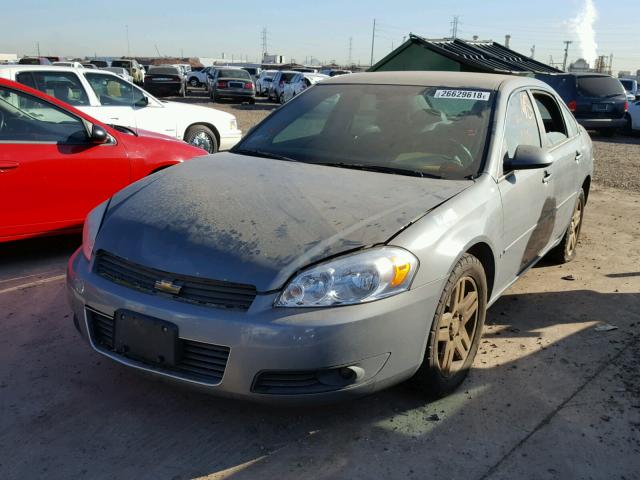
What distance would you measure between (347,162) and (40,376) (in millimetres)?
2043

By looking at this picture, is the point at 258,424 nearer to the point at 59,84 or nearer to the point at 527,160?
the point at 527,160

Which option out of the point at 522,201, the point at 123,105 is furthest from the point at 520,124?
the point at 123,105

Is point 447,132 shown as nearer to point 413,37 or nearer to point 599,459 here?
point 599,459

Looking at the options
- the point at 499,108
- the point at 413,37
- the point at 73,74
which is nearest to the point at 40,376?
the point at 499,108

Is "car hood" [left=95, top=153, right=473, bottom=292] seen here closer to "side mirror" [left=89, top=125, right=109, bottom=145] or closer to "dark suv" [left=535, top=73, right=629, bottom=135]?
"side mirror" [left=89, top=125, right=109, bottom=145]

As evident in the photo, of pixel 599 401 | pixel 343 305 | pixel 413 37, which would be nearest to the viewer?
pixel 343 305

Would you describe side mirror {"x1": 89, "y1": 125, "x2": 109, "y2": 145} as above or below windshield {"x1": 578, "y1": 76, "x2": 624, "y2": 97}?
below

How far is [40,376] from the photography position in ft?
10.8

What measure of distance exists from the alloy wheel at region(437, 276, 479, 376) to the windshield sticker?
127cm

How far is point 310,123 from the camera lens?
13.6 ft

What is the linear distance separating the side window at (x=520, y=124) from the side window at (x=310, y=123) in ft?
3.73

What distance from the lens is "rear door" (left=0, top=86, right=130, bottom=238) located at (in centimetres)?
477

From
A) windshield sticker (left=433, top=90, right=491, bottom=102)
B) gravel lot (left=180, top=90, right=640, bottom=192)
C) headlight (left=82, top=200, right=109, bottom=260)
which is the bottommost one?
gravel lot (left=180, top=90, right=640, bottom=192)

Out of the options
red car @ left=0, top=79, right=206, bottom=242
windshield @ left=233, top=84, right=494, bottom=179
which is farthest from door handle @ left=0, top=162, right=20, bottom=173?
windshield @ left=233, top=84, right=494, bottom=179
